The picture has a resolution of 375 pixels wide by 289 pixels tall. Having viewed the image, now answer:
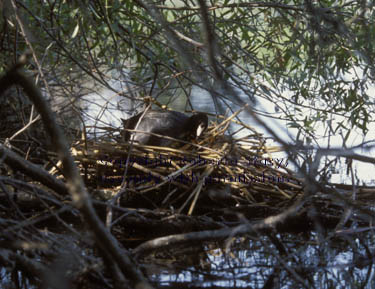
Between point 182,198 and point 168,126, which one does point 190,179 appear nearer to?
point 182,198

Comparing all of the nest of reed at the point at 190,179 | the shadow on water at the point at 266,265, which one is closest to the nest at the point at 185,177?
the nest of reed at the point at 190,179

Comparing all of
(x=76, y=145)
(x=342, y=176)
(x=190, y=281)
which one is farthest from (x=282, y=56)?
(x=190, y=281)

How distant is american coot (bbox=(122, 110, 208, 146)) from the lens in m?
1.85

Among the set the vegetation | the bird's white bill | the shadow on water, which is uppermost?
the bird's white bill

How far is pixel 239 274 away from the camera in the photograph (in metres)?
1.11

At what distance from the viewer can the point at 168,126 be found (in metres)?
1.88

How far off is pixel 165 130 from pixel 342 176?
26.6 inches

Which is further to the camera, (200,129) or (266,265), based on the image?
(200,129)

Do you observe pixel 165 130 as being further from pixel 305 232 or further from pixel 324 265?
pixel 324 265

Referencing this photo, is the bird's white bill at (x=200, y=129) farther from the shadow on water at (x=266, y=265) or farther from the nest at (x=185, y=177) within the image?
the shadow on water at (x=266, y=265)

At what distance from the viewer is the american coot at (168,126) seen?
1846mm

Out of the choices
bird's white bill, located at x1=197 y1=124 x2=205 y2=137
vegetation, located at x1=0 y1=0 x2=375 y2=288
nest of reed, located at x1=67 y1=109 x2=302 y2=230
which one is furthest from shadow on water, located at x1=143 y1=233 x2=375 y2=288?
bird's white bill, located at x1=197 y1=124 x2=205 y2=137

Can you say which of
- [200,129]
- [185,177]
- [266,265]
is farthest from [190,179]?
[266,265]

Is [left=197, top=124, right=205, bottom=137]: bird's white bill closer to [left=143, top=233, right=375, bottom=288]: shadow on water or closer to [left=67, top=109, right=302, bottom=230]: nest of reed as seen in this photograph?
[left=67, top=109, right=302, bottom=230]: nest of reed
